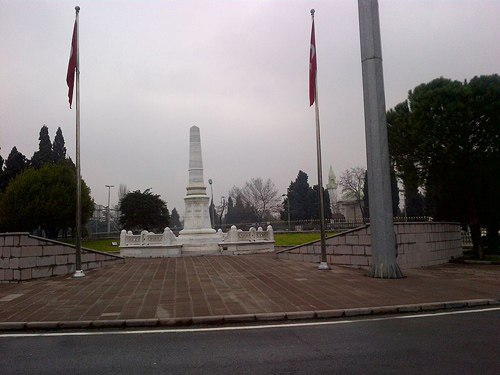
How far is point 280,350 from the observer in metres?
5.94

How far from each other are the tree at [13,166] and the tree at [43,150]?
4.94ft

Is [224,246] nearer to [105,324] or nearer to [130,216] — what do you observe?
[105,324]

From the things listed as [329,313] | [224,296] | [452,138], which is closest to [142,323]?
[224,296]

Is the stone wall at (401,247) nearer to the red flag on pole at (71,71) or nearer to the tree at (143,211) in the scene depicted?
the red flag on pole at (71,71)

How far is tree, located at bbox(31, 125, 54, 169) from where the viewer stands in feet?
192

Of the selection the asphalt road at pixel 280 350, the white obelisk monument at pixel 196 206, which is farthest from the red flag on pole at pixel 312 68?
the white obelisk monument at pixel 196 206

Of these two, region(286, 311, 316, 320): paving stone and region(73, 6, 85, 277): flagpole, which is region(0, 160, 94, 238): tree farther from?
region(286, 311, 316, 320): paving stone

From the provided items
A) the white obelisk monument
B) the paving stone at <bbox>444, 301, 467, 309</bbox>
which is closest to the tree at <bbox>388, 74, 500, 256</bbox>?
the paving stone at <bbox>444, 301, 467, 309</bbox>

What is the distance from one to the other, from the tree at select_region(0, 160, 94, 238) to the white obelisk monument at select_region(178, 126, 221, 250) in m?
21.1

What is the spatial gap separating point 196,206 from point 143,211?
2621 centimetres

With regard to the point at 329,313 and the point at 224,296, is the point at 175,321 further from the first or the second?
the point at 329,313

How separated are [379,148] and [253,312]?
25.4 ft

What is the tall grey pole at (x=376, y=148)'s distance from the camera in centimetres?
1341

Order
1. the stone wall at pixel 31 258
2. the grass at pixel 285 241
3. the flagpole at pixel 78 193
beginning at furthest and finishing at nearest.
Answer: the grass at pixel 285 241, the flagpole at pixel 78 193, the stone wall at pixel 31 258
